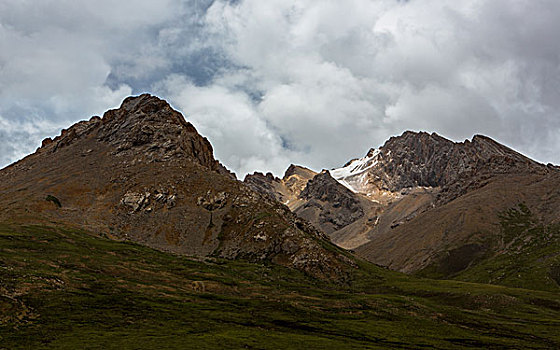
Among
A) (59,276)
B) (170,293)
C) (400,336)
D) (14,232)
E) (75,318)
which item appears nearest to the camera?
(75,318)

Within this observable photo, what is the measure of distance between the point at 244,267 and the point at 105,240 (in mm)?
58424

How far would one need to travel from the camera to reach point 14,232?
493 feet

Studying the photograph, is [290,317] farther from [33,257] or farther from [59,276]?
[33,257]

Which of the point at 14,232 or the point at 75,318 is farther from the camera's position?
the point at 14,232

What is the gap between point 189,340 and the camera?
76.7m

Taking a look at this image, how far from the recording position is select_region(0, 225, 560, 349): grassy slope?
78188mm

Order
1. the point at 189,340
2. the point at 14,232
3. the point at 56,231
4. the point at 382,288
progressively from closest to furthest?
the point at 189,340
the point at 14,232
the point at 56,231
the point at 382,288

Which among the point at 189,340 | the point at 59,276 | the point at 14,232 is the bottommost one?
the point at 189,340

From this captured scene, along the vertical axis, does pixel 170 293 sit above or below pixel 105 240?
below

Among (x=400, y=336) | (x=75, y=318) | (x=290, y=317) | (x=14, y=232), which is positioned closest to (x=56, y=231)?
(x=14, y=232)

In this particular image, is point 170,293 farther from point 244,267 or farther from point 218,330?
point 244,267

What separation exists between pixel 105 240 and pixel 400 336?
414ft

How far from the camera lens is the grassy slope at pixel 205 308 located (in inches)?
3078

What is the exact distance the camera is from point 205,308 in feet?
354
